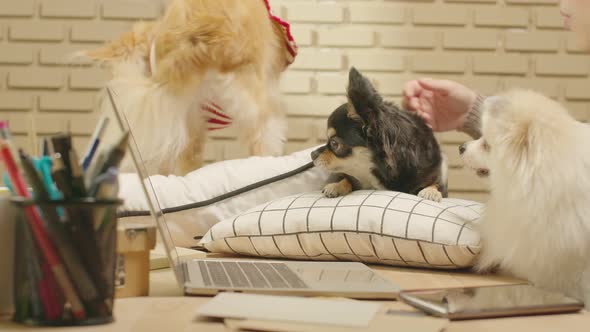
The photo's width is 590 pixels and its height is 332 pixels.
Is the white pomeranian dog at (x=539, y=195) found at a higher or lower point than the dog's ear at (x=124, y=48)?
lower

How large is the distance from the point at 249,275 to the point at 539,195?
0.48 metres

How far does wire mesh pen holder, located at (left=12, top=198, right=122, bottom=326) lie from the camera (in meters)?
0.53

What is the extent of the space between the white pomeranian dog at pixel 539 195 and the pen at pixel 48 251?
0.71 meters

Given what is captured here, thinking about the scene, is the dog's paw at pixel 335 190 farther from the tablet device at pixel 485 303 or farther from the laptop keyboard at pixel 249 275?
the tablet device at pixel 485 303

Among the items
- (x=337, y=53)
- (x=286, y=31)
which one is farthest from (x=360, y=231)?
(x=337, y=53)

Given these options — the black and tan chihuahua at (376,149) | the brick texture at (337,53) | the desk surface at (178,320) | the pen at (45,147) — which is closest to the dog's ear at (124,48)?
the brick texture at (337,53)

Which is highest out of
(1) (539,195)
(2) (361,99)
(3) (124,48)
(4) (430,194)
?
(3) (124,48)

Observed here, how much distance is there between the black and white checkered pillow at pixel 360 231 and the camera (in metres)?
1.10

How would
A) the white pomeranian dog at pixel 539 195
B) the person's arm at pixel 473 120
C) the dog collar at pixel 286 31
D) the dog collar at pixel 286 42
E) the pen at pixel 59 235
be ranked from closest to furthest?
the pen at pixel 59 235
the white pomeranian dog at pixel 539 195
the person's arm at pixel 473 120
the dog collar at pixel 286 42
the dog collar at pixel 286 31

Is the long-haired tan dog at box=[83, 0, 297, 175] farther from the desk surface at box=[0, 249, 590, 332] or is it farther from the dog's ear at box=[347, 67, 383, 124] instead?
the desk surface at box=[0, 249, 590, 332]

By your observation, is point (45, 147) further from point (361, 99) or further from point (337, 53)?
point (337, 53)

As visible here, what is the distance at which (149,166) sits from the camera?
198 cm

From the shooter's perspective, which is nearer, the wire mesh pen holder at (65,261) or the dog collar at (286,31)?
the wire mesh pen holder at (65,261)

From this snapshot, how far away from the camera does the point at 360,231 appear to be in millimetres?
1138
